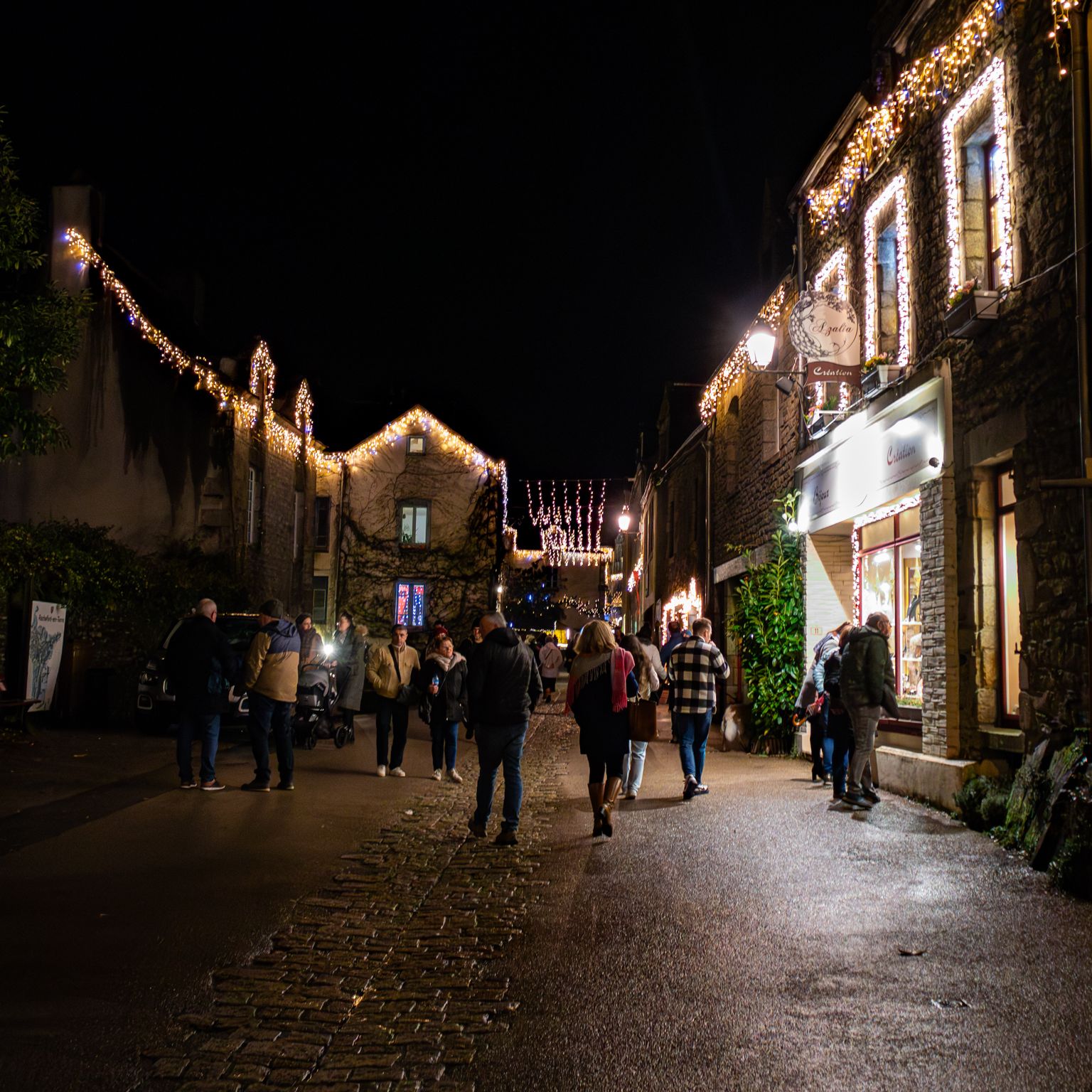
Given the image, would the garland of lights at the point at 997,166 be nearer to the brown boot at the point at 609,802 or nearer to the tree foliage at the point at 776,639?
the brown boot at the point at 609,802

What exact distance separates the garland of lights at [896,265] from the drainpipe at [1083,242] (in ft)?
12.3

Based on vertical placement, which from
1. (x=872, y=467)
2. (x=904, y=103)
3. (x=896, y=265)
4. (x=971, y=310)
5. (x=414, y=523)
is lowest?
(x=872, y=467)

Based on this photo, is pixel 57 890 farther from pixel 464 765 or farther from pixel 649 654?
pixel 464 765

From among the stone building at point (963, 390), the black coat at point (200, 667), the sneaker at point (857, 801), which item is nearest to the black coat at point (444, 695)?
the black coat at point (200, 667)

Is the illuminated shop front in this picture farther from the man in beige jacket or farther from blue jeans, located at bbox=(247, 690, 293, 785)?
blue jeans, located at bbox=(247, 690, 293, 785)

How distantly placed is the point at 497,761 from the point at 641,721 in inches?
48.0

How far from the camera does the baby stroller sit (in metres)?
14.4

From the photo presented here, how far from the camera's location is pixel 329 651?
17.3 meters

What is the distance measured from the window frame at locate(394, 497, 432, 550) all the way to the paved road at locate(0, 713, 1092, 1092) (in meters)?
27.1

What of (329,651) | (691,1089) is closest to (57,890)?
(691,1089)

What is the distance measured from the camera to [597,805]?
8.63 meters

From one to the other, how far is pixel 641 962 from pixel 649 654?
6554 millimetres

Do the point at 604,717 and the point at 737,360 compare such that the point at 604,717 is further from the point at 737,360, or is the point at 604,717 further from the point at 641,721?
the point at 737,360

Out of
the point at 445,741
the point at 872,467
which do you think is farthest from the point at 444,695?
the point at 872,467
